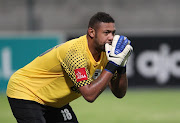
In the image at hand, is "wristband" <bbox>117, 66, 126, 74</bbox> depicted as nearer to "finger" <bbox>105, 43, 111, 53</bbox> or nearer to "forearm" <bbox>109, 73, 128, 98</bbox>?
"forearm" <bbox>109, 73, 128, 98</bbox>

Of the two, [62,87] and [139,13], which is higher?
[62,87]

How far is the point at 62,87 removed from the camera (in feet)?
17.4

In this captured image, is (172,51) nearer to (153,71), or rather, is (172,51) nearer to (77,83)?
(153,71)

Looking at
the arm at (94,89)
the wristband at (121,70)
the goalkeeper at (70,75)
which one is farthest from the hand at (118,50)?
the wristband at (121,70)

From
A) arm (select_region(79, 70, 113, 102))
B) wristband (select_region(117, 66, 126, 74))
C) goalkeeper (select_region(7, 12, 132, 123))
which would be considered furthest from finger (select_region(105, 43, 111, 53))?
wristband (select_region(117, 66, 126, 74))

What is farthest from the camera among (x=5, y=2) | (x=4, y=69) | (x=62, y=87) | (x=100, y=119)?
(x=5, y=2)

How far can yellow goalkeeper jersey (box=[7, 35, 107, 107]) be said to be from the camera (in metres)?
5.11

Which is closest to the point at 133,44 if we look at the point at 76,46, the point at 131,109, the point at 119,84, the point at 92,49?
the point at 131,109

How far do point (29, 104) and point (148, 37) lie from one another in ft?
29.9

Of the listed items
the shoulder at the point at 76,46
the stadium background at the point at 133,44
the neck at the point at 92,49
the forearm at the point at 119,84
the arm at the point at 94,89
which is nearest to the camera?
the arm at the point at 94,89

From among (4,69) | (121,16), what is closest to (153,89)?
(4,69)

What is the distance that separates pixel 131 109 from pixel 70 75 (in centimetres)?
574

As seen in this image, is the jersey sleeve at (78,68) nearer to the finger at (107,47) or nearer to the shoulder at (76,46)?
the shoulder at (76,46)

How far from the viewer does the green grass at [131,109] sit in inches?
363
